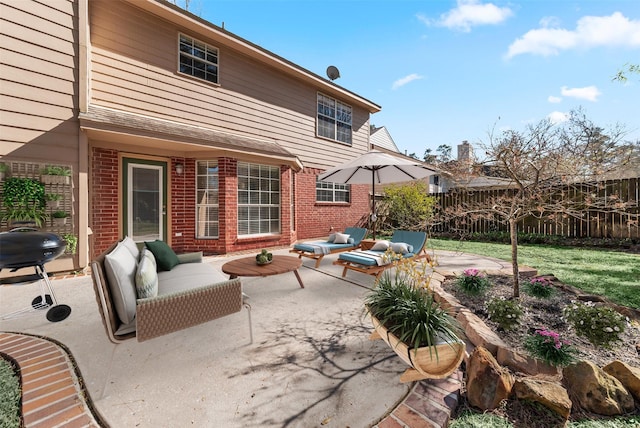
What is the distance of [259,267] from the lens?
12.9 ft

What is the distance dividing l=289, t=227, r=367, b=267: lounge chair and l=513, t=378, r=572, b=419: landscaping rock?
4.10 meters

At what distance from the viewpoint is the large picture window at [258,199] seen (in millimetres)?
7645

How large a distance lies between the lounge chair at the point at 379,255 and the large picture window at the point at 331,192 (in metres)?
5.21

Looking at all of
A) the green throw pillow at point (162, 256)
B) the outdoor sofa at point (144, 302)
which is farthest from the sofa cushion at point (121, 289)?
the green throw pillow at point (162, 256)

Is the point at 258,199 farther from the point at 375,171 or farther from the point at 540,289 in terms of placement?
the point at 540,289

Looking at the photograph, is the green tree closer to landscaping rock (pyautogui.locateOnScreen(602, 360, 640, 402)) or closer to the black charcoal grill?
landscaping rock (pyautogui.locateOnScreen(602, 360, 640, 402))

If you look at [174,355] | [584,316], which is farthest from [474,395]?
[174,355]

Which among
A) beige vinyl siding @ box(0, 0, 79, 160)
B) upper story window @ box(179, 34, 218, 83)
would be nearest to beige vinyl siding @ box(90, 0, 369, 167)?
upper story window @ box(179, 34, 218, 83)

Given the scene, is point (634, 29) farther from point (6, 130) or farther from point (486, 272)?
point (6, 130)

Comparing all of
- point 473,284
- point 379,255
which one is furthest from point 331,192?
point 473,284

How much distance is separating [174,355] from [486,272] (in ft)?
14.8

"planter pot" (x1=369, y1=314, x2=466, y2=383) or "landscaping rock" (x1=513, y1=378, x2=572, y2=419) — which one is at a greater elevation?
"planter pot" (x1=369, y1=314, x2=466, y2=383)

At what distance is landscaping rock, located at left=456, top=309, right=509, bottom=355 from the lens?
226cm

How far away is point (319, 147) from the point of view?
10773 millimetres
